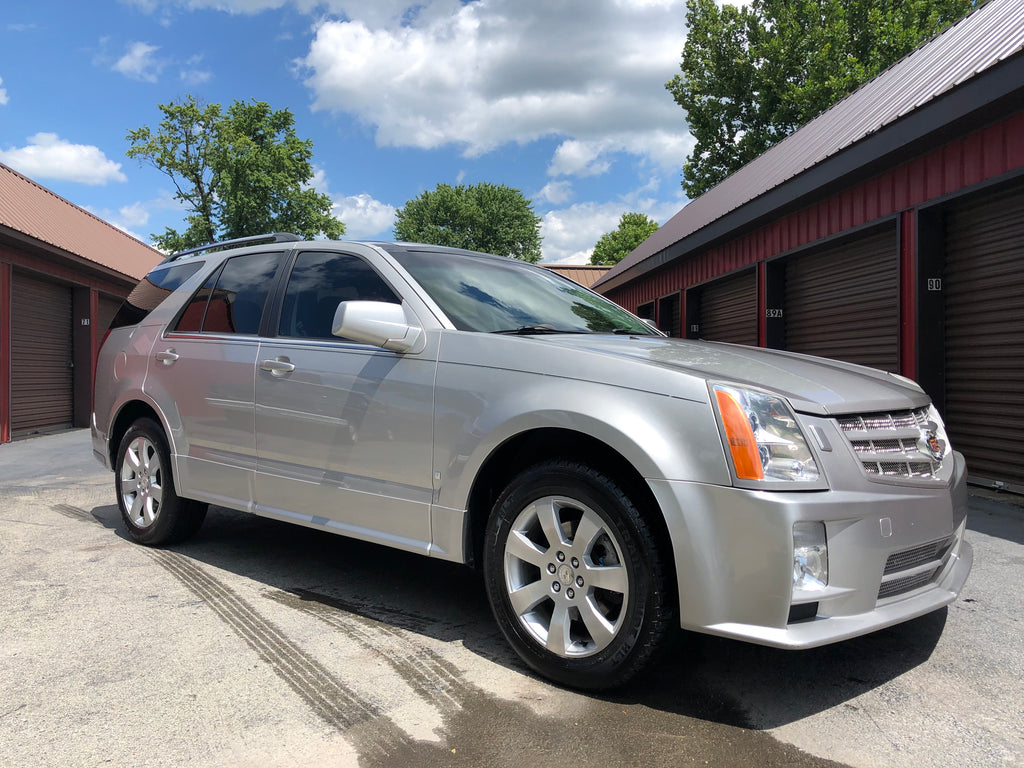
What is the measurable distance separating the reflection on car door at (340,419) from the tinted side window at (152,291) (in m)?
1.26

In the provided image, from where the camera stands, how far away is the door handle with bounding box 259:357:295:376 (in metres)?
3.68

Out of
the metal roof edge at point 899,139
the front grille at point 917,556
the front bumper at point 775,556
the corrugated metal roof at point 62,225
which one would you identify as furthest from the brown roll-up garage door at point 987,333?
the corrugated metal roof at point 62,225

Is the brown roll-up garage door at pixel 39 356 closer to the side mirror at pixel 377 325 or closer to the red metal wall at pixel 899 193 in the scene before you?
the side mirror at pixel 377 325

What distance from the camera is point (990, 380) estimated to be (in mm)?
6551

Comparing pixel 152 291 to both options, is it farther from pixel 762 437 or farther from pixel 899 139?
pixel 899 139

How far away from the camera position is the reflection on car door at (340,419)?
3.15 meters

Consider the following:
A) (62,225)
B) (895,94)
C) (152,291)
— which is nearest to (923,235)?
(895,94)

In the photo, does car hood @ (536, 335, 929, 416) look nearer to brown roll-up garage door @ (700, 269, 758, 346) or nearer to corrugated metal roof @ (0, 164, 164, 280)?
brown roll-up garage door @ (700, 269, 758, 346)

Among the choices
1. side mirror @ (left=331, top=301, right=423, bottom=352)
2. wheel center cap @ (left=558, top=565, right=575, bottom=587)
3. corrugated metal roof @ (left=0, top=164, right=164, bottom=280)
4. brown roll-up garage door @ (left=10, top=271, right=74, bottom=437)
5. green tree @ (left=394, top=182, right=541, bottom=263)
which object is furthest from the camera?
green tree @ (left=394, top=182, right=541, bottom=263)

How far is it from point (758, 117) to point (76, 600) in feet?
95.4

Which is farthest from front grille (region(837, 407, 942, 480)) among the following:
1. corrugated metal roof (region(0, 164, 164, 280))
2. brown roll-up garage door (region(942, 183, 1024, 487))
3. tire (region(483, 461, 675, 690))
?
corrugated metal roof (region(0, 164, 164, 280))

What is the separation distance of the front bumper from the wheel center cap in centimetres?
42

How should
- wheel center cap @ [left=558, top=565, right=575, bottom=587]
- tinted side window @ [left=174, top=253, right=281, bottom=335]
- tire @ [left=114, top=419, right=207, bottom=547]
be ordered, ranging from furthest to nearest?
1. tire @ [left=114, top=419, right=207, bottom=547]
2. tinted side window @ [left=174, top=253, right=281, bottom=335]
3. wheel center cap @ [left=558, top=565, right=575, bottom=587]

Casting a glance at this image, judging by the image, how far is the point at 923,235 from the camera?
7.08 meters
